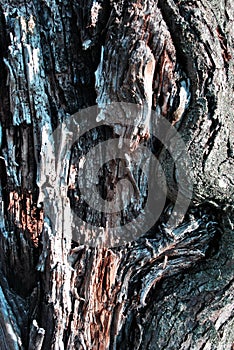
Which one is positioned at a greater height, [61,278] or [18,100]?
[18,100]

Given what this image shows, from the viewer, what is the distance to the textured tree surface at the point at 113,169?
1.39 meters

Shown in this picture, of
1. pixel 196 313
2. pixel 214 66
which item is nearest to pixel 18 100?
pixel 214 66

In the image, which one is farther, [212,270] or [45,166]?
[212,270]

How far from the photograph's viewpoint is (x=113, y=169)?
1445 mm

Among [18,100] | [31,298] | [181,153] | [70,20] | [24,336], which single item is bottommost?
[24,336]

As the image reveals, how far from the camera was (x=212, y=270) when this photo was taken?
1507 millimetres

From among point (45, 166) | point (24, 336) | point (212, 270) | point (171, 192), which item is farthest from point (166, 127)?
point (24, 336)

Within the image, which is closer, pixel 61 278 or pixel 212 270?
pixel 61 278

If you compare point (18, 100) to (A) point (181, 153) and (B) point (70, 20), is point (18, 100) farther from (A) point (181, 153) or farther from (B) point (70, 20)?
(A) point (181, 153)

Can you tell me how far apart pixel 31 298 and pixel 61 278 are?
14 centimetres

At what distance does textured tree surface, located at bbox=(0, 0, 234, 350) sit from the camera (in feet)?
4.55

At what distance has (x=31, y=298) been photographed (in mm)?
1445

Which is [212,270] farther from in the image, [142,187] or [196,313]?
[142,187]

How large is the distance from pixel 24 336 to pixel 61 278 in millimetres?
227
